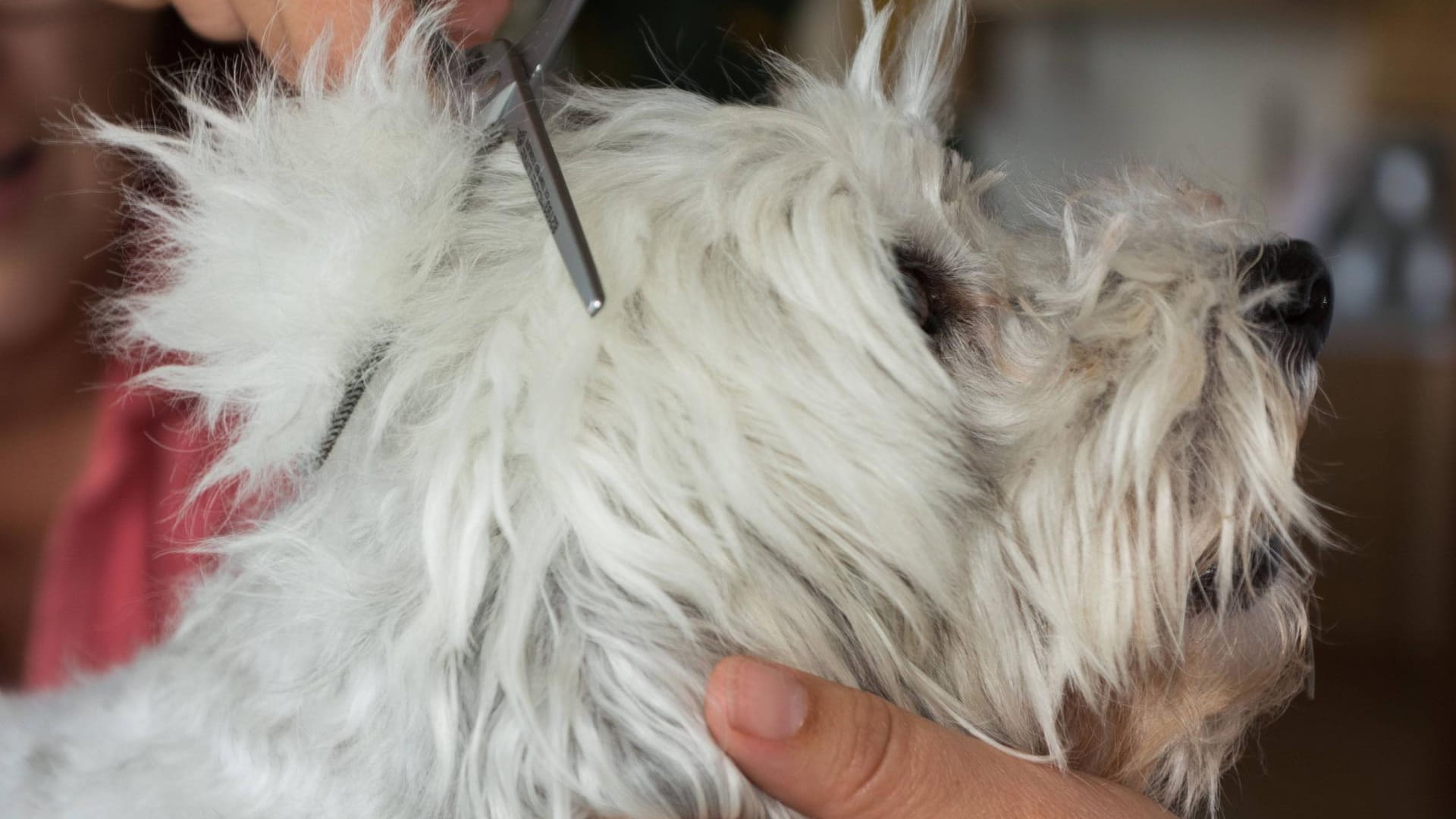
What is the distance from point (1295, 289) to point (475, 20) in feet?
2.47

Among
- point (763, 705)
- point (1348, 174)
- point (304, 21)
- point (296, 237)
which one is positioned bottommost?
point (1348, 174)

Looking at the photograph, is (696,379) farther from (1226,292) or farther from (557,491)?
(1226,292)

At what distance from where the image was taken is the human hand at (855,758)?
0.68 metres

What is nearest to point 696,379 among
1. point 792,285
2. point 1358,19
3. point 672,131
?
point 792,285

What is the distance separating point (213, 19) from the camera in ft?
3.88

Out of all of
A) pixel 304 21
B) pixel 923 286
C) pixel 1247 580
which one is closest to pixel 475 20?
pixel 304 21

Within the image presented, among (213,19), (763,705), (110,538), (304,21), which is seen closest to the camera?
(763,705)

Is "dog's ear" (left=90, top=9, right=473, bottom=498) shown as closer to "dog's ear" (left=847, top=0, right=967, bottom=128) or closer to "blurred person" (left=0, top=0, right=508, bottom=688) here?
"blurred person" (left=0, top=0, right=508, bottom=688)

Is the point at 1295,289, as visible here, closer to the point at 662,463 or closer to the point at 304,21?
the point at 662,463

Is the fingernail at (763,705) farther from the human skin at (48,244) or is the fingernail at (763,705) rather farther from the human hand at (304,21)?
the human skin at (48,244)

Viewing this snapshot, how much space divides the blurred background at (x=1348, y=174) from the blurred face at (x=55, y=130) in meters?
2.12

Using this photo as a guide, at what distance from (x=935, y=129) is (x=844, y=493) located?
41 cm

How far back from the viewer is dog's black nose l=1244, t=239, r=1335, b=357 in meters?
0.86

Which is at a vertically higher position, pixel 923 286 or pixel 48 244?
pixel 48 244
